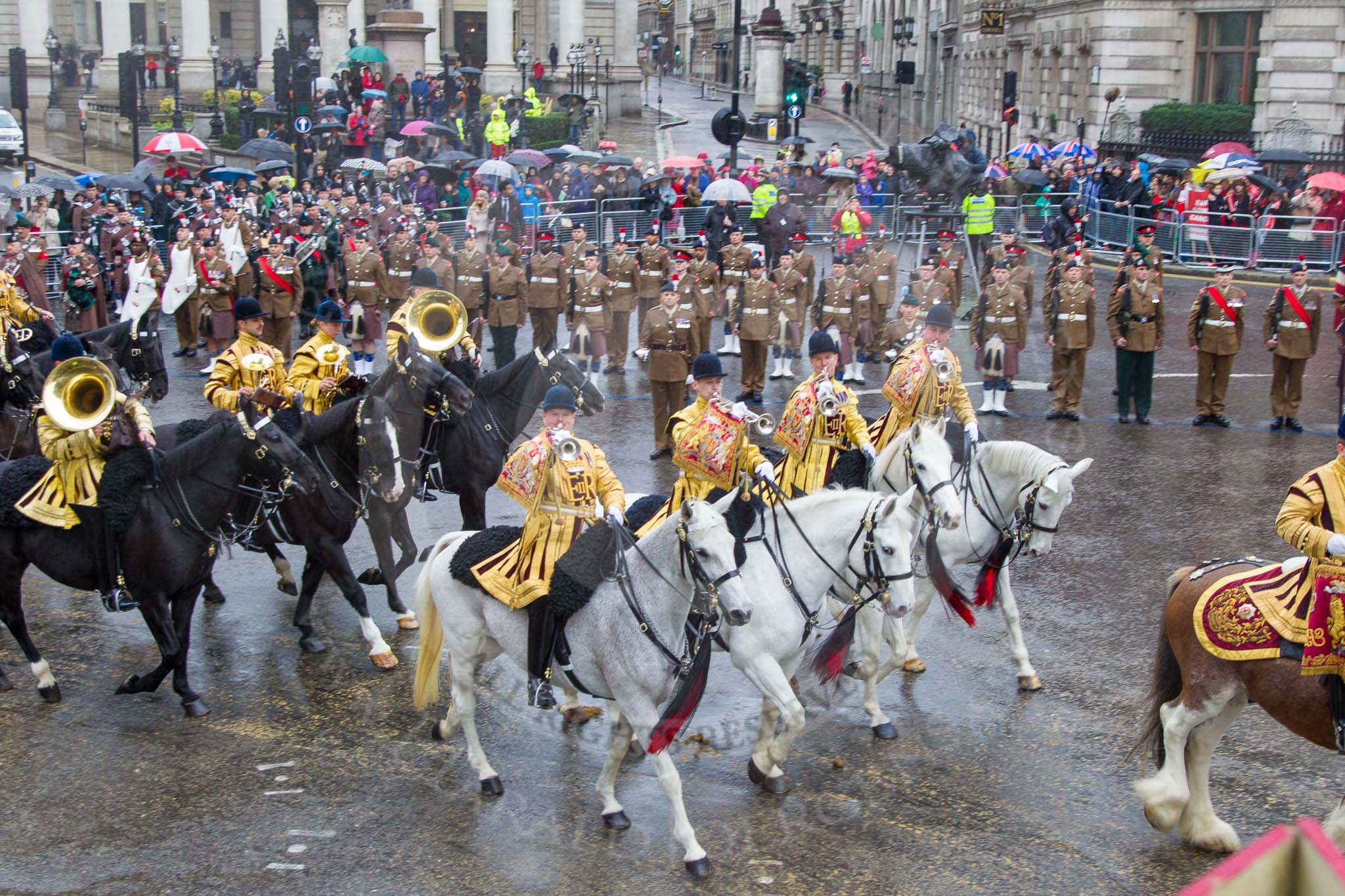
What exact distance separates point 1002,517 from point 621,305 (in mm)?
10962

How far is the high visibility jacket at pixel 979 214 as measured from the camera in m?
26.5

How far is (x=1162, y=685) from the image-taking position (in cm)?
773

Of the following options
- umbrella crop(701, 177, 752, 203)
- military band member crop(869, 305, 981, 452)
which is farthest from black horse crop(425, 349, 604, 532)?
umbrella crop(701, 177, 752, 203)

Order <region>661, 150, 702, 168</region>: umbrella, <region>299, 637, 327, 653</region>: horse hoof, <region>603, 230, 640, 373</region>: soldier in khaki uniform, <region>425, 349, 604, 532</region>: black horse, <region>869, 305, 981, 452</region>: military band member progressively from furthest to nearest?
<region>661, 150, 702, 168</region>: umbrella
<region>603, 230, 640, 373</region>: soldier in khaki uniform
<region>425, 349, 604, 532</region>: black horse
<region>869, 305, 981, 452</region>: military band member
<region>299, 637, 327, 653</region>: horse hoof

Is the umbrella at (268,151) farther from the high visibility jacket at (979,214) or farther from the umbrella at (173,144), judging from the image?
the high visibility jacket at (979,214)

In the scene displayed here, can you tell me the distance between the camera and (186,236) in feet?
66.4

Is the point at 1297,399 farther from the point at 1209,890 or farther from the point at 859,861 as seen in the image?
the point at 1209,890

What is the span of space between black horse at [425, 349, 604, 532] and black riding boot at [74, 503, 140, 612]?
3.06 m

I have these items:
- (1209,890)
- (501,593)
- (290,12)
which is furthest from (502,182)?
(290,12)

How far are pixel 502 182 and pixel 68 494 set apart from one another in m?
18.6

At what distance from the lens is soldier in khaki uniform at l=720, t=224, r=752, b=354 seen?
20609 mm

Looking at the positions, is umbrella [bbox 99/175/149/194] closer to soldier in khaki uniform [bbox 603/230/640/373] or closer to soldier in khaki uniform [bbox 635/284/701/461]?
soldier in khaki uniform [bbox 603/230/640/373]

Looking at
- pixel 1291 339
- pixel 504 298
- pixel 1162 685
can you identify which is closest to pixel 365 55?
pixel 504 298

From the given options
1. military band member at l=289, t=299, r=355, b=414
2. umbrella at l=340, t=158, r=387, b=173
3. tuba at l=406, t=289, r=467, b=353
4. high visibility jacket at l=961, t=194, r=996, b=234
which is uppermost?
umbrella at l=340, t=158, r=387, b=173
